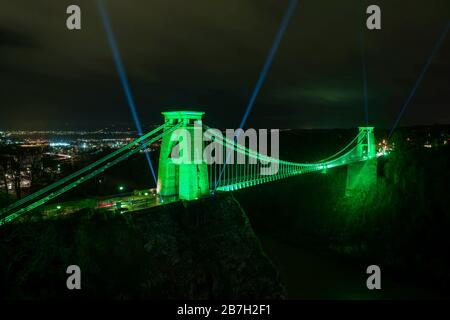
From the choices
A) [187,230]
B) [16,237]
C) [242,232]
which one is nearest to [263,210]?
[242,232]

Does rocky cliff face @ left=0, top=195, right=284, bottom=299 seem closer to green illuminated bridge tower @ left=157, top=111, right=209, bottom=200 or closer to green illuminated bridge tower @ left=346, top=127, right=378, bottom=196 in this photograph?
green illuminated bridge tower @ left=157, top=111, right=209, bottom=200

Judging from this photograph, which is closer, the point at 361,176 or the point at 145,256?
the point at 145,256

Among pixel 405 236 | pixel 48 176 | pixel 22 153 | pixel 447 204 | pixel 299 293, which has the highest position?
pixel 22 153

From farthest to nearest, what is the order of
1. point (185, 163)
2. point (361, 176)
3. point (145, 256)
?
point (361, 176)
point (185, 163)
point (145, 256)

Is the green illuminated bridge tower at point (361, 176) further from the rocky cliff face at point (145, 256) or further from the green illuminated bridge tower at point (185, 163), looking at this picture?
the green illuminated bridge tower at point (185, 163)

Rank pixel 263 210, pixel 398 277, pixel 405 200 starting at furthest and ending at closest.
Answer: pixel 263 210
pixel 405 200
pixel 398 277

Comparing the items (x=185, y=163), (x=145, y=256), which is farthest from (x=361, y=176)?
(x=145, y=256)

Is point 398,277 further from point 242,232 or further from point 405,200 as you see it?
point 242,232

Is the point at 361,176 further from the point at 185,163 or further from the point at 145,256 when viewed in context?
the point at 145,256

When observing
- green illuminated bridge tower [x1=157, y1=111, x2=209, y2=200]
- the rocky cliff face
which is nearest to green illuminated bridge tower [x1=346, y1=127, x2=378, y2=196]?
the rocky cliff face
